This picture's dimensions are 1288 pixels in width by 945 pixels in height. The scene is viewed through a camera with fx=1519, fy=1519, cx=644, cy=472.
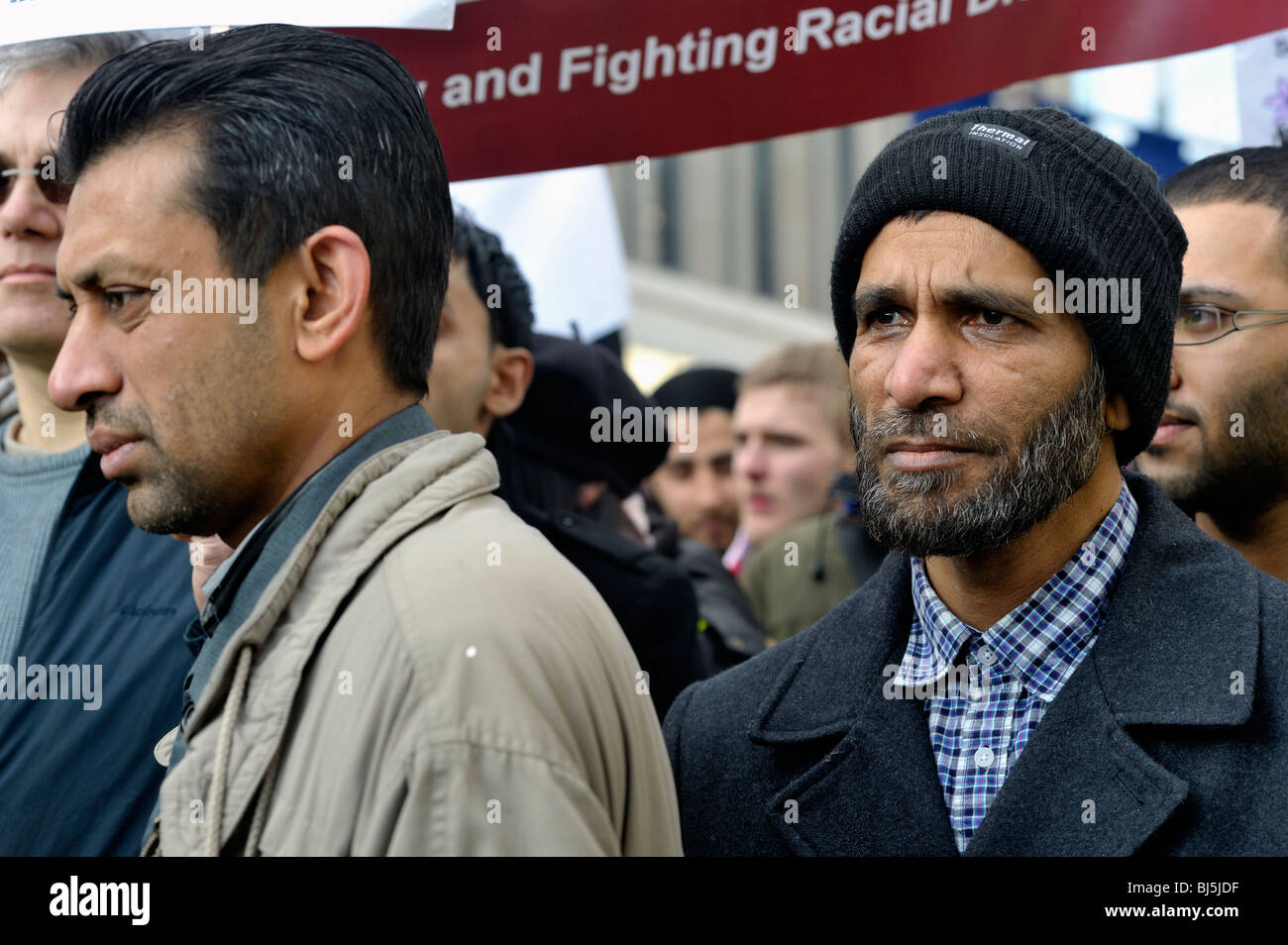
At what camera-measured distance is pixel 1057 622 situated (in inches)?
96.0

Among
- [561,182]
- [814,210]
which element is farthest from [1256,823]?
[814,210]

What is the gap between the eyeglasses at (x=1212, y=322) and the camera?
120 inches

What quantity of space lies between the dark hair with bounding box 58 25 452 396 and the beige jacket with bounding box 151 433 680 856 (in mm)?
303

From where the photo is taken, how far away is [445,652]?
5.65ft

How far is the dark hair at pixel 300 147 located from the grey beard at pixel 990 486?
78cm

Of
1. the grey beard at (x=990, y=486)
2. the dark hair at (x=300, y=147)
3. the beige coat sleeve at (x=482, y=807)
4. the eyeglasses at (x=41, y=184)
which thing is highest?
the eyeglasses at (x=41, y=184)

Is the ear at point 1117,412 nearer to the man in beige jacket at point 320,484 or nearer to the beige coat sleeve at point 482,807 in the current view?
the man in beige jacket at point 320,484

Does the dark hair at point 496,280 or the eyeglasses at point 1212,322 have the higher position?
the dark hair at point 496,280

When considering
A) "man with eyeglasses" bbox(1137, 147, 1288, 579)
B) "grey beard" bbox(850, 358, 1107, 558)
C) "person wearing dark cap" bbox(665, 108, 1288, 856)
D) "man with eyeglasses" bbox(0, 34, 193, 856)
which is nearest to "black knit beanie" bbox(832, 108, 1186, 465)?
"person wearing dark cap" bbox(665, 108, 1288, 856)

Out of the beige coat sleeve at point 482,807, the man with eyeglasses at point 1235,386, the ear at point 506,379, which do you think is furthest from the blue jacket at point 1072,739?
the ear at point 506,379

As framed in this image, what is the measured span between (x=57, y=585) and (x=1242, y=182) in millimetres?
2510

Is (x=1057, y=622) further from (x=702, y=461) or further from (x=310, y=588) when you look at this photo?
(x=702, y=461)

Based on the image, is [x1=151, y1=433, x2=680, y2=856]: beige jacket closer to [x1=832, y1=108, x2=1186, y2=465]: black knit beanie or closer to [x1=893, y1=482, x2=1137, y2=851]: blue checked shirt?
[x1=893, y1=482, x2=1137, y2=851]: blue checked shirt

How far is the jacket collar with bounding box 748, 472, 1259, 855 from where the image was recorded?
2.25 meters
